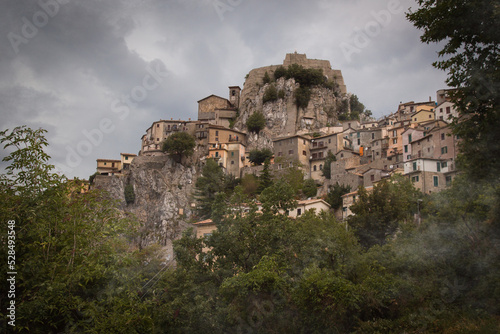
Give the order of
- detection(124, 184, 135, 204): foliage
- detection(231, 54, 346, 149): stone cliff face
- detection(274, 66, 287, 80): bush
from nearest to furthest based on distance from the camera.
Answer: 1. detection(124, 184, 135, 204): foliage
2. detection(231, 54, 346, 149): stone cliff face
3. detection(274, 66, 287, 80): bush

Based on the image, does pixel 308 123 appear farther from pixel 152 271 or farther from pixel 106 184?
pixel 152 271

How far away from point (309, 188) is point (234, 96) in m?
48.0


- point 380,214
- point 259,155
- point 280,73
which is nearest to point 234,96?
point 280,73

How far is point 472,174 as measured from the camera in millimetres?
14336

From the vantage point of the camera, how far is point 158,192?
219 feet

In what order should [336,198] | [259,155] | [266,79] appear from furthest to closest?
[266,79] → [259,155] → [336,198]

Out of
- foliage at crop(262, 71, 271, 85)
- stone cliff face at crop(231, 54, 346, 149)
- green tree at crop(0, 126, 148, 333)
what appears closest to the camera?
green tree at crop(0, 126, 148, 333)

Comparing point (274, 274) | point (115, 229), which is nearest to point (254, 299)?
point (274, 274)

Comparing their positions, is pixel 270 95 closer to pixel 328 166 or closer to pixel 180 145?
pixel 180 145

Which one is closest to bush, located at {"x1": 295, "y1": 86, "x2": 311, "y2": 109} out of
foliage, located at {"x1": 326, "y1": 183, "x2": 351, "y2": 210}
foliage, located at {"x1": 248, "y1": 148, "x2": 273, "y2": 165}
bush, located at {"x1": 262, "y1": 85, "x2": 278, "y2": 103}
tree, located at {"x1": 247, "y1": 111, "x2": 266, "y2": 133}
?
bush, located at {"x1": 262, "y1": 85, "x2": 278, "y2": 103}

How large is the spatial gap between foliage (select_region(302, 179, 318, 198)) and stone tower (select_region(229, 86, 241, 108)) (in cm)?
4144

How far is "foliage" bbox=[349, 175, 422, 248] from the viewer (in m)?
31.7

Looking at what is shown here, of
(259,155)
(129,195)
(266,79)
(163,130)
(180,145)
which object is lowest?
(129,195)

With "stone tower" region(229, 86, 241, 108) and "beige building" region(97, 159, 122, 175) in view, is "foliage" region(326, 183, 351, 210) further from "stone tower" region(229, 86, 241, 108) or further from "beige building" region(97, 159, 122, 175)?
"stone tower" region(229, 86, 241, 108)
